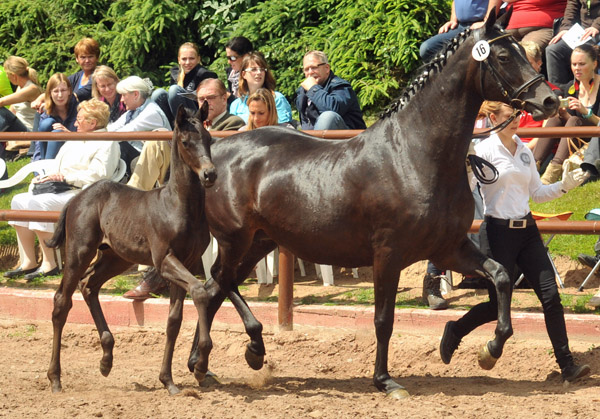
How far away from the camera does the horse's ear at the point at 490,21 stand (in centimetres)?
587

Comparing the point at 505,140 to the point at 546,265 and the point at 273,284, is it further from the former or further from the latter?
the point at 273,284

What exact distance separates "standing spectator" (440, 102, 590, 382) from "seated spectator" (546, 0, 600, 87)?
354cm

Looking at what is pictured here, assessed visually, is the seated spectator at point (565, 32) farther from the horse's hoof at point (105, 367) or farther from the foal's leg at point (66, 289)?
the horse's hoof at point (105, 367)

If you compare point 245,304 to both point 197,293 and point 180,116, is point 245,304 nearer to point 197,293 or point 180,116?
point 197,293

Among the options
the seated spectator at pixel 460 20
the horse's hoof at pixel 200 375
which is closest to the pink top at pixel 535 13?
the seated spectator at pixel 460 20

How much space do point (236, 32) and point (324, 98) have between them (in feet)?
16.1

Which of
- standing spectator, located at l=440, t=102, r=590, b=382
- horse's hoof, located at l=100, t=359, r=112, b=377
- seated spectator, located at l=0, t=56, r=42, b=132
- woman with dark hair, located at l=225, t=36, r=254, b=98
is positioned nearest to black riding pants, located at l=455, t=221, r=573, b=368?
standing spectator, located at l=440, t=102, r=590, b=382

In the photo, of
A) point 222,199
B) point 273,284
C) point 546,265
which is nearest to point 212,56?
point 273,284

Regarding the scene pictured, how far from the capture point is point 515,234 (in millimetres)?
6492

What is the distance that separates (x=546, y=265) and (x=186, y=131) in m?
2.54

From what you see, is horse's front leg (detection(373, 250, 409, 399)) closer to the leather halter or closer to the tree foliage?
the leather halter

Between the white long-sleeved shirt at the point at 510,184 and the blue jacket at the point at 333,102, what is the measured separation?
2.46m

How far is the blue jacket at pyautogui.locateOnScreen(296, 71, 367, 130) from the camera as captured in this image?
890 centimetres

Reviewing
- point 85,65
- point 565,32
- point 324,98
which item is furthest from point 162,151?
point 565,32
